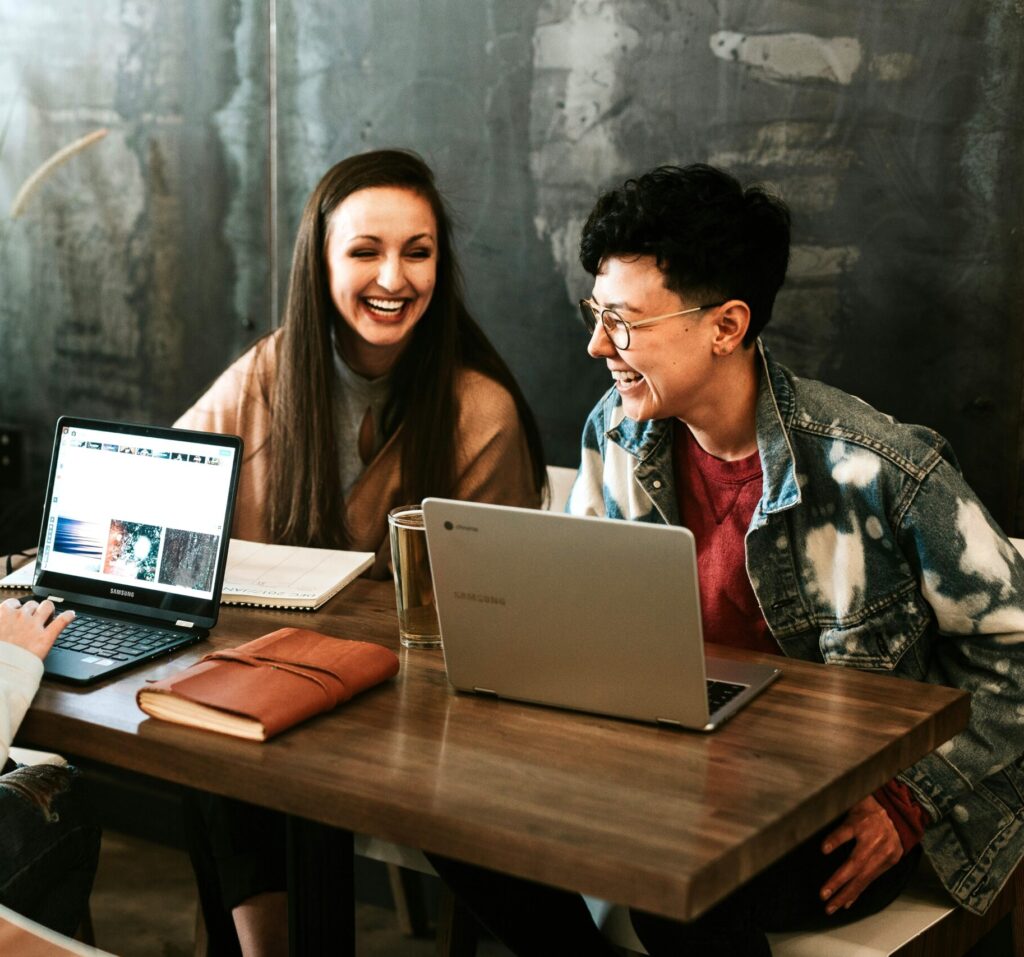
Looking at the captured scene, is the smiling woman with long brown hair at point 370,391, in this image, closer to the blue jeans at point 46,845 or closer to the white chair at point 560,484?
the white chair at point 560,484

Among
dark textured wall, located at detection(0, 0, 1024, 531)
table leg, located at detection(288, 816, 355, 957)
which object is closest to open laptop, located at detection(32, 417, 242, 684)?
table leg, located at detection(288, 816, 355, 957)

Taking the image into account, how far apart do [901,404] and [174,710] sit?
1353 millimetres

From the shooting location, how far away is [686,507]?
1.89 meters

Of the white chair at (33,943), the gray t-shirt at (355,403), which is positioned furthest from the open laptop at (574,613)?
the gray t-shirt at (355,403)

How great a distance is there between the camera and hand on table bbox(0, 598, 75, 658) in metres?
1.52

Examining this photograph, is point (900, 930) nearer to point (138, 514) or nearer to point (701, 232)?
point (701, 232)

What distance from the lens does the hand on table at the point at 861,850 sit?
1.52m

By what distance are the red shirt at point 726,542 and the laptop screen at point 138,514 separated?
620 millimetres

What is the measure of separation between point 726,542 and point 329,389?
0.79 m

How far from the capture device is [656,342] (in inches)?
69.2

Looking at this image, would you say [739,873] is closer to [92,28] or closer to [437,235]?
[437,235]

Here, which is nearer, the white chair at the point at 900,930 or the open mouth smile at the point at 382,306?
the white chair at the point at 900,930

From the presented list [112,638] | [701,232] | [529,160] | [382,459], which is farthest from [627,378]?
[529,160]

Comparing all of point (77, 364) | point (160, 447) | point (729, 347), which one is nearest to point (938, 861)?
point (729, 347)
